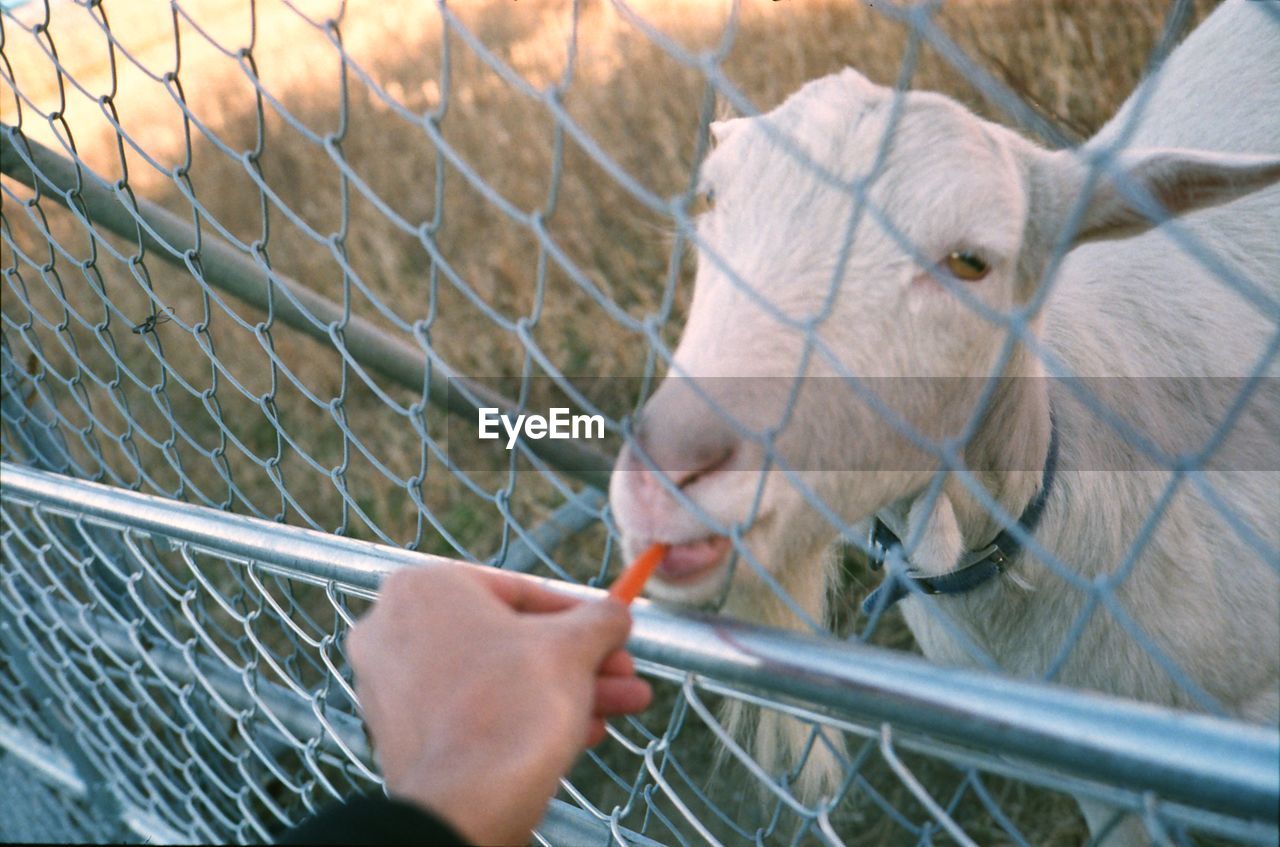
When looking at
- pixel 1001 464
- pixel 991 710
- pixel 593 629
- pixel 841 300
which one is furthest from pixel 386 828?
pixel 1001 464

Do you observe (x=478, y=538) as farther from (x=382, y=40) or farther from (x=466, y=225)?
(x=382, y=40)

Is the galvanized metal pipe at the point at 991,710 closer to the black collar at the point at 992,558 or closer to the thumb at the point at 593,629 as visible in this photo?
the thumb at the point at 593,629

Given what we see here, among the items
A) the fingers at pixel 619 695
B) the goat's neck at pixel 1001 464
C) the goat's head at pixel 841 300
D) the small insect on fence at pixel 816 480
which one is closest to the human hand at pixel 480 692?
the fingers at pixel 619 695

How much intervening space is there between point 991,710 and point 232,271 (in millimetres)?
1674

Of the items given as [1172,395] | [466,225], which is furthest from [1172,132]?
[466,225]

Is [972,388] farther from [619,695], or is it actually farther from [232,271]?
[232,271]

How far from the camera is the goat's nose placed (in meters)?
1.08

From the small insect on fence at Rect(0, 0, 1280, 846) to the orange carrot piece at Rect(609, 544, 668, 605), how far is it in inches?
1.1

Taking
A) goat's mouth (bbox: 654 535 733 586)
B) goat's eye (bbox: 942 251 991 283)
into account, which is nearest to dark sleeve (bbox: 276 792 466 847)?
goat's mouth (bbox: 654 535 733 586)

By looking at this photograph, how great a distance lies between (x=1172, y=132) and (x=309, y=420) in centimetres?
348

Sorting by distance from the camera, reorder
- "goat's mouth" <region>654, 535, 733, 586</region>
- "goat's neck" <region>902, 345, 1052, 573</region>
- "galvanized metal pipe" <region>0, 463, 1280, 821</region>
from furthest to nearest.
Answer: "goat's neck" <region>902, 345, 1052, 573</region>, "goat's mouth" <region>654, 535, 733, 586</region>, "galvanized metal pipe" <region>0, 463, 1280, 821</region>

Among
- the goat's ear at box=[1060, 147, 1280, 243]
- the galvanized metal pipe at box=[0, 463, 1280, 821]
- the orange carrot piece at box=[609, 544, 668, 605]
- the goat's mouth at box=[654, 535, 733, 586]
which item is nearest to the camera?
the galvanized metal pipe at box=[0, 463, 1280, 821]

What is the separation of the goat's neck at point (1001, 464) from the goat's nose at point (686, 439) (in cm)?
59

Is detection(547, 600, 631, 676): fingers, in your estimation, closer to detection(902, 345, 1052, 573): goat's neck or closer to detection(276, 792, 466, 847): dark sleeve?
detection(276, 792, 466, 847): dark sleeve
